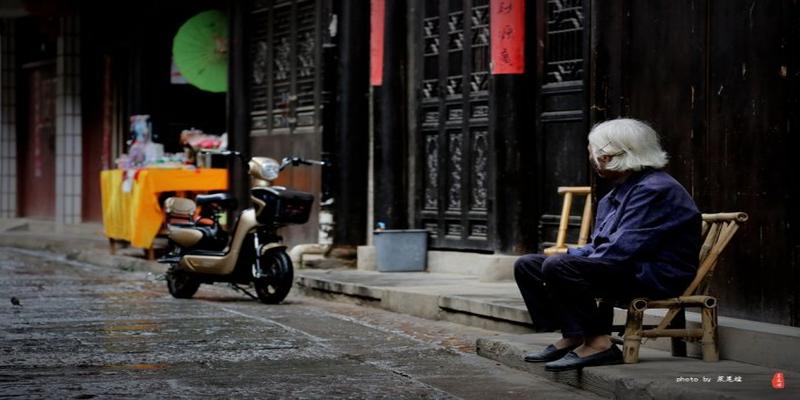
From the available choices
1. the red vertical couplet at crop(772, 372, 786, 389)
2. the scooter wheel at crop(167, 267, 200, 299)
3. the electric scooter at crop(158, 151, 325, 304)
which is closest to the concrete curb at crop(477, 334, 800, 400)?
the red vertical couplet at crop(772, 372, 786, 389)

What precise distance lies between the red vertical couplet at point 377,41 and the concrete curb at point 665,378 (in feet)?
19.9

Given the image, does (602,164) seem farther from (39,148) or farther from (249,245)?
(39,148)

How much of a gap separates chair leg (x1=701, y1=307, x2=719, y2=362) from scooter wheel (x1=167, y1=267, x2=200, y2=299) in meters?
6.11

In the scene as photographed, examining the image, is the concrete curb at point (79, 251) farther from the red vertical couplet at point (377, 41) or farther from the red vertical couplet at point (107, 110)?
the red vertical couplet at point (377, 41)

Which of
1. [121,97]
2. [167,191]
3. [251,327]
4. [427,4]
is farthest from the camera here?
[121,97]

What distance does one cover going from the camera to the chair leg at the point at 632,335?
6.79m

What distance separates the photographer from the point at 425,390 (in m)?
6.83

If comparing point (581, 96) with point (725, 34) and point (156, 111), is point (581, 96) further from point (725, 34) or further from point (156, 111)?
point (156, 111)

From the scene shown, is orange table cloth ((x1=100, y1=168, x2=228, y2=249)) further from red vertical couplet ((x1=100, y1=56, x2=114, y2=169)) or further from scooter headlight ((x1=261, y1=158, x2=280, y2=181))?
red vertical couplet ((x1=100, y1=56, x2=114, y2=169))

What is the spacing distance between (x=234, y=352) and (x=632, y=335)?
2.49 meters

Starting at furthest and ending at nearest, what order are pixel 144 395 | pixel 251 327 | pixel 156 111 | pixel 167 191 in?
pixel 156 111
pixel 167 191
pixel 251 327
pixel 144 395

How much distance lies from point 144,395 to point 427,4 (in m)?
7.31

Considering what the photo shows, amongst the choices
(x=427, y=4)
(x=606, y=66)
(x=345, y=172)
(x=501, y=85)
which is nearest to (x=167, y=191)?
(x=345, y=172)

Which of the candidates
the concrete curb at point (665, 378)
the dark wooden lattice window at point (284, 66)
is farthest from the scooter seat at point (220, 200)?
the concrete curb at point (665, 378)
